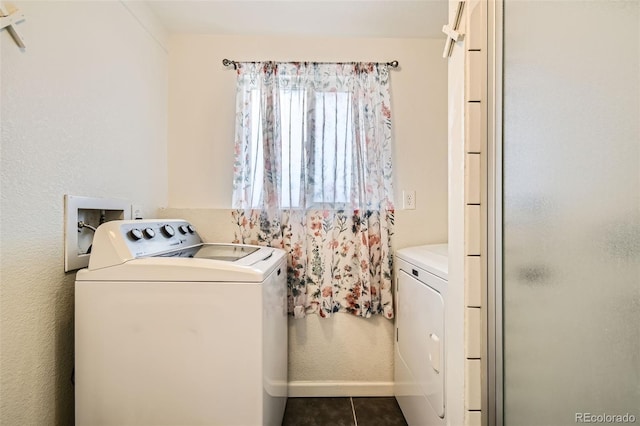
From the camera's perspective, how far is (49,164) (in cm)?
102

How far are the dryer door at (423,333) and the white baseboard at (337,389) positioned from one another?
36cm

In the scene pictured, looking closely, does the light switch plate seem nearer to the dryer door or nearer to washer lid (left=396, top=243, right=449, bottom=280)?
washer lid (left=396, top=243, right=449, bottom=280)

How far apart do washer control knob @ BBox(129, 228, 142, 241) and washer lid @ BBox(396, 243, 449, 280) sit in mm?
1161

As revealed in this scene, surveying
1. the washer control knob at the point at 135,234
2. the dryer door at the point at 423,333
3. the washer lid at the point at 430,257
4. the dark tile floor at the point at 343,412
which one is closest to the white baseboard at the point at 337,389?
the dark tile floor at the point at 343,412

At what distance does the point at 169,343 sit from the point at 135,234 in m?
0.44

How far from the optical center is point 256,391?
101 cm

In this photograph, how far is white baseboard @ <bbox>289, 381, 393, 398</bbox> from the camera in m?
1.83

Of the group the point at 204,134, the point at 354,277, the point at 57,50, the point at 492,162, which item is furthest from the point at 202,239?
the point at 492,162

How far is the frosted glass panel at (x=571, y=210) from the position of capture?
0.54 meters

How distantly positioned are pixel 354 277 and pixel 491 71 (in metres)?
1.28

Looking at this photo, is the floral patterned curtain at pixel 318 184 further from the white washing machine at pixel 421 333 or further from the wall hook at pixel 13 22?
the wall hook at pixel 13 22

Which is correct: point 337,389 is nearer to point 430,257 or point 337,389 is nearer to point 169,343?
point 430,257

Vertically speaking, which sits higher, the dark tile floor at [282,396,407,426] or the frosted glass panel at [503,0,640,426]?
the frosted glass panel at [503,0,640,426]

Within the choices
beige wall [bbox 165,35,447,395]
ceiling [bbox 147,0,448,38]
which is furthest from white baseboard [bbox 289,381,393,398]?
ceiling [bbox 147,0,448,38]
